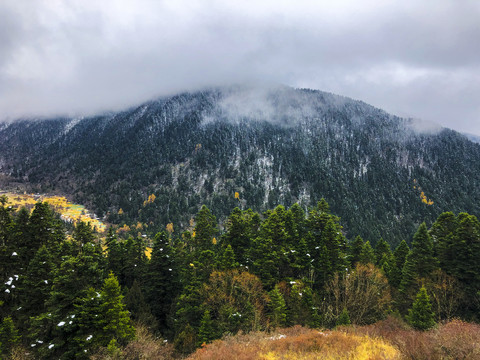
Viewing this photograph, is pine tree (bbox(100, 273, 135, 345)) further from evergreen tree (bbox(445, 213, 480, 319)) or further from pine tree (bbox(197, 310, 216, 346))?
evergreen tree (bbox(445, 213, 480, 319))

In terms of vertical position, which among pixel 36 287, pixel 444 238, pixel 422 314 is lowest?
pixel 422 314

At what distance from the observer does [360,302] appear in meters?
35.2

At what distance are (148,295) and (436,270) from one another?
41337 millimetres

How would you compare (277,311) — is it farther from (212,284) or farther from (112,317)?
(112,317)

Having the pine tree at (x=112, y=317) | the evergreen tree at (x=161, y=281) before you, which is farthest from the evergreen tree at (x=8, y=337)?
the evergreen tree at (x=161, y=281)

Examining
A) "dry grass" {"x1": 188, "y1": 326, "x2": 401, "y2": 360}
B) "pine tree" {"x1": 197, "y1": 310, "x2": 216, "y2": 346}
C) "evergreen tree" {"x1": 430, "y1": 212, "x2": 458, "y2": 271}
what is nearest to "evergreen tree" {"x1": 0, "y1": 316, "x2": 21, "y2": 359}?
"pine tree" {"x1": 197, "y1": 310, "x2": 216, "y2": 346}

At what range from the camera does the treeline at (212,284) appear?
25.5 m

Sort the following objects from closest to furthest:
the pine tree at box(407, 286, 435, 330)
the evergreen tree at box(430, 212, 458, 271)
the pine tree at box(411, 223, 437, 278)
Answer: the pine tree at box(407, 286, 435, 330), the evergreen tree at box(430, 212, 458, 271), the pine tree at box(411, 223, 437, 278)

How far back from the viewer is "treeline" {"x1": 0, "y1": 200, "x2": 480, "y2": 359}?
2545 centimetres

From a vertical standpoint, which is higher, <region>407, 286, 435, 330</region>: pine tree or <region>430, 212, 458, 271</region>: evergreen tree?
<region>430, 212, 458, 271</region>: evergreen tree

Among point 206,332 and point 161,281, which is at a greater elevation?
point 161,281

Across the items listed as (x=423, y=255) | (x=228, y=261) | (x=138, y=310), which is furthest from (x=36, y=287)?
(x=423, y=255)

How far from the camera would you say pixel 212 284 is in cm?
3394

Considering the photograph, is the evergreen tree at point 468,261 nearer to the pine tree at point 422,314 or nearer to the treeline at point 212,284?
the treeline at point 212,284
